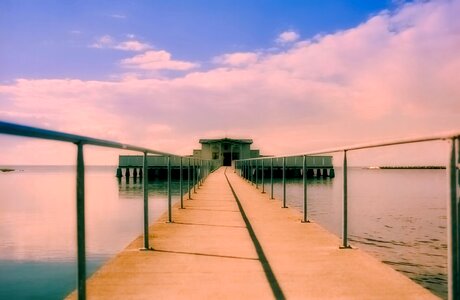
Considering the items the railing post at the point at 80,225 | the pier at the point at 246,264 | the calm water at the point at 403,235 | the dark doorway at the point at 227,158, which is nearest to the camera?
Result: the pier at the point at 246,264

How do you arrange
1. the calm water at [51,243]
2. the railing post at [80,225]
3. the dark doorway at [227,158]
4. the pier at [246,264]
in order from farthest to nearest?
1. the dark doorway at [227,158]
2. the calm water at [51,243]
3. the railing post at [80,225]
4. the pier at [246,264]

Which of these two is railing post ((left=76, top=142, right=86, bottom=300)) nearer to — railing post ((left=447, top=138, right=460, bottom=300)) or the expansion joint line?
the expansion joint line

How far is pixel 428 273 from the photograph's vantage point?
1052 centimetres

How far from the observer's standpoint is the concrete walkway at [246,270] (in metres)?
2.84

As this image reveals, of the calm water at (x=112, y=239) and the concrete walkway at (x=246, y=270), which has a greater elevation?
the concrete walkway at (x=246, y=270)

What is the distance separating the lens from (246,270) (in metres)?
3.40

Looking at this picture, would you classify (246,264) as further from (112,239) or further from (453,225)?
(112,239)

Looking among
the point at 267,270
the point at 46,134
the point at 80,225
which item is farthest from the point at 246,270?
the point at 46,134

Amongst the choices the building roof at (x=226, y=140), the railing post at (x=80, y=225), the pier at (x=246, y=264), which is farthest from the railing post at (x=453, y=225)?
the building roof at (x=226, y=140)

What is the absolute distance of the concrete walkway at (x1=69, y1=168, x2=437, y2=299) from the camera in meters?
2.84

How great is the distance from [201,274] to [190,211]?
425cm

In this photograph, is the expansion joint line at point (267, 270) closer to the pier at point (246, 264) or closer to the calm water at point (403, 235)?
the pier at point (246, 264)

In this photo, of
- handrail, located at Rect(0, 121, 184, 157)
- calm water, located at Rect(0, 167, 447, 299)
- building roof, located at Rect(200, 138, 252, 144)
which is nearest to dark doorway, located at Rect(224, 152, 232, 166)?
building roof, located at Rect(200, 138, 252, 144)

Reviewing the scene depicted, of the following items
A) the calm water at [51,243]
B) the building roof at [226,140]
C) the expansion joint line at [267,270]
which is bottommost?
the calm water at [51,243]
